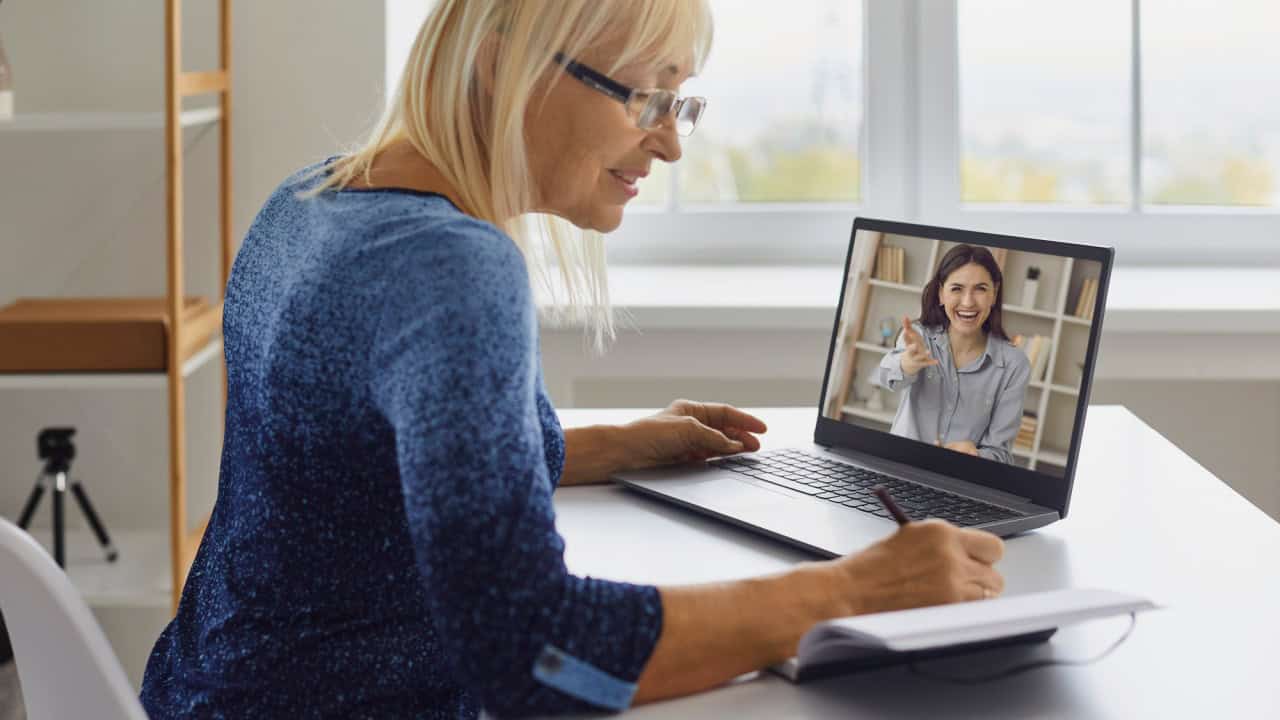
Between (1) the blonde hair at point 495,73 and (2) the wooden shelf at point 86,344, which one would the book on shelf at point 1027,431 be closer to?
(1) the blonde hair at point 495,73

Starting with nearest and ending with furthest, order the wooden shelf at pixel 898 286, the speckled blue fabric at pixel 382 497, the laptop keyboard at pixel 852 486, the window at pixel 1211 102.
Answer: the speckled blue fabric at pixel 382 497, the laptop keyboard at pixel 852 486, the wooden shelf at pixel 898 286, the window at pixel 1211 102

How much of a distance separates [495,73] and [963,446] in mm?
526

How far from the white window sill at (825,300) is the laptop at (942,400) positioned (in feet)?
2.73

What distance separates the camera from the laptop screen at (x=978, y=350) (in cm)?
112

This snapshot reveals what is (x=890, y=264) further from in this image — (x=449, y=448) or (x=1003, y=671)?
(x=449, y=448)

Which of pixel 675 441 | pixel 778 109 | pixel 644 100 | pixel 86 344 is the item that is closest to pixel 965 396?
pixel 675 441

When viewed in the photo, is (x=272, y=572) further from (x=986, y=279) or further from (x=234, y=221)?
(x=234, y=221)

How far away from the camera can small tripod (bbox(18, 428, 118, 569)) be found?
6.91 ft

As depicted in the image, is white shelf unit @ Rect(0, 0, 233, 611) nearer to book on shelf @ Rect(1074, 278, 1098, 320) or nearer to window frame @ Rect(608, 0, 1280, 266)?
window frame @ Rect(608, 0, 1280, 266)

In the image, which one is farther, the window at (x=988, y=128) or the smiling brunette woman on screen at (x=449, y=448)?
the window at (x=988, y=128)

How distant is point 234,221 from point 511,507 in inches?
65.5

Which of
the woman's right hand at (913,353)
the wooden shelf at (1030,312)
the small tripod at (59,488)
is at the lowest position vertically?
the small tripod at (59,488)

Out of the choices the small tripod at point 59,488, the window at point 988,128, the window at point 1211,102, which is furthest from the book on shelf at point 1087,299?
the small tripod at point 59,488

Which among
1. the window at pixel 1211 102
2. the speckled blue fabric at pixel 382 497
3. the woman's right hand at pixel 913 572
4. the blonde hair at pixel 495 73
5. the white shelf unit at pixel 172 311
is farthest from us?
the window at pixel 1211 102
